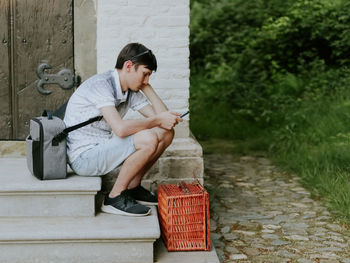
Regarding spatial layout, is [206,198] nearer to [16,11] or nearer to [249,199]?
[249,199]

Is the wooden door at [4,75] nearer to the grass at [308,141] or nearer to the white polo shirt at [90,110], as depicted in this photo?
the white polo shirt at [90,110]

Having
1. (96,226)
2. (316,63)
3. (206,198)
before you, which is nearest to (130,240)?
(96,226)

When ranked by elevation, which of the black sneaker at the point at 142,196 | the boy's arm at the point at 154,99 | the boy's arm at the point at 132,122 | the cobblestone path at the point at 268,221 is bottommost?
the cobblestone path at the point at 268,221

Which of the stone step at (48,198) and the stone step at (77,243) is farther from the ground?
the stone step at (48,198)

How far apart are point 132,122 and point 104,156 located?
0.29 meters

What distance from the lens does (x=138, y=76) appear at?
4145mm

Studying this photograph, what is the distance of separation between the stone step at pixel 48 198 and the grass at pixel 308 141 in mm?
1896

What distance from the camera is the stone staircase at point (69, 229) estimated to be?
3729 millimetres

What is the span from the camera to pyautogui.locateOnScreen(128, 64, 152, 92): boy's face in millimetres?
4125

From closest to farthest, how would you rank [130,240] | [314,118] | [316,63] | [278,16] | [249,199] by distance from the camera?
[130,240] < [249,199] < [314,118] < [316,63] < [278,16]

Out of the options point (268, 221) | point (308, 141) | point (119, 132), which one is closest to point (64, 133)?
point (119, 132)

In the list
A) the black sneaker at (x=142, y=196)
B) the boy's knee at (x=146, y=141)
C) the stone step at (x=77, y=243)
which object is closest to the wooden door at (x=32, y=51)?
the black sneaker at (x=142, y=196)

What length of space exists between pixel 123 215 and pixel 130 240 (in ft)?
1.12

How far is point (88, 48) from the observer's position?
4984mm
